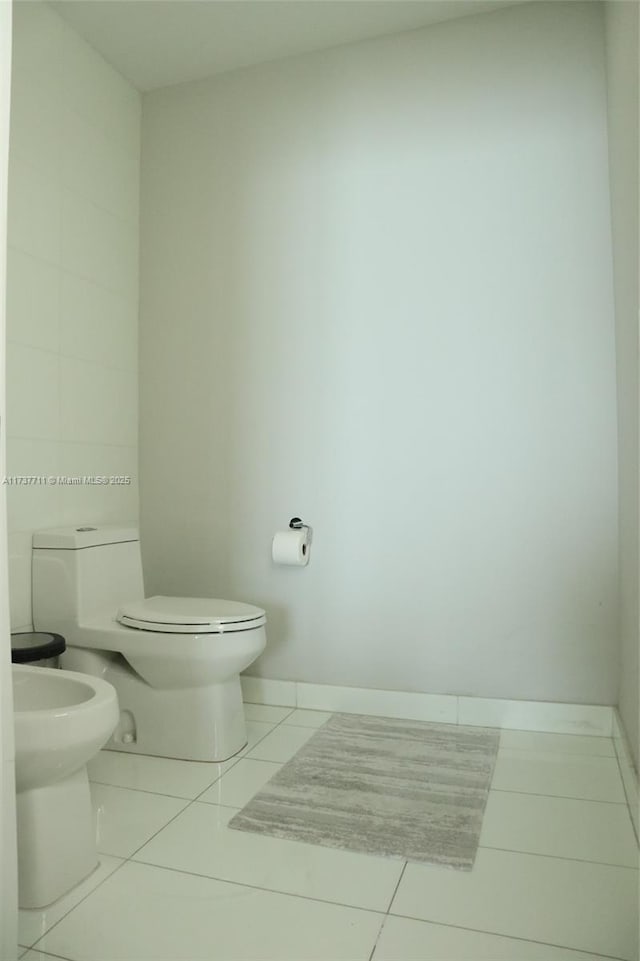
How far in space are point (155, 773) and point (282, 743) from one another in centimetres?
43

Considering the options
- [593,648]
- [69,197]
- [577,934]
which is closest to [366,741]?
[593,648]

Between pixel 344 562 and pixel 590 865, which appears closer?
pixel 590 865

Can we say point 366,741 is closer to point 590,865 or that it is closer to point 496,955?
point 590,865

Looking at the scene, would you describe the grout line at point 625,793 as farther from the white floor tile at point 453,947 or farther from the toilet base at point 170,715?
the toilet base at point 170,715

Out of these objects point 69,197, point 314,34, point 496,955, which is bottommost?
point 496,955

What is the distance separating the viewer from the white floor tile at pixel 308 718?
2.52 meters

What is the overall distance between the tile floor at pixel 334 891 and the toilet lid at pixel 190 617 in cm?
44

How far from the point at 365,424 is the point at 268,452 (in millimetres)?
402

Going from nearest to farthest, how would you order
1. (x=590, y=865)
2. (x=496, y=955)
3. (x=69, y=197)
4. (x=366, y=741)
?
(x=496, y=955) < (x=590, y=865) < (x=366, y=741) < (x=69, y=197)

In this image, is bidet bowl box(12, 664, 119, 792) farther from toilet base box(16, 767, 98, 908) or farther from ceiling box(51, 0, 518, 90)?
ceiling box(51, 0, 518, 90)

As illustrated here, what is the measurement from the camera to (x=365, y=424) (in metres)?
2.61

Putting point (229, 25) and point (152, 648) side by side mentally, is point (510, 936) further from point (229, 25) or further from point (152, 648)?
point (229, 25)

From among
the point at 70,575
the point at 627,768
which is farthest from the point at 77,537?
the point at 627,768

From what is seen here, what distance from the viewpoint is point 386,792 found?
1958mm
